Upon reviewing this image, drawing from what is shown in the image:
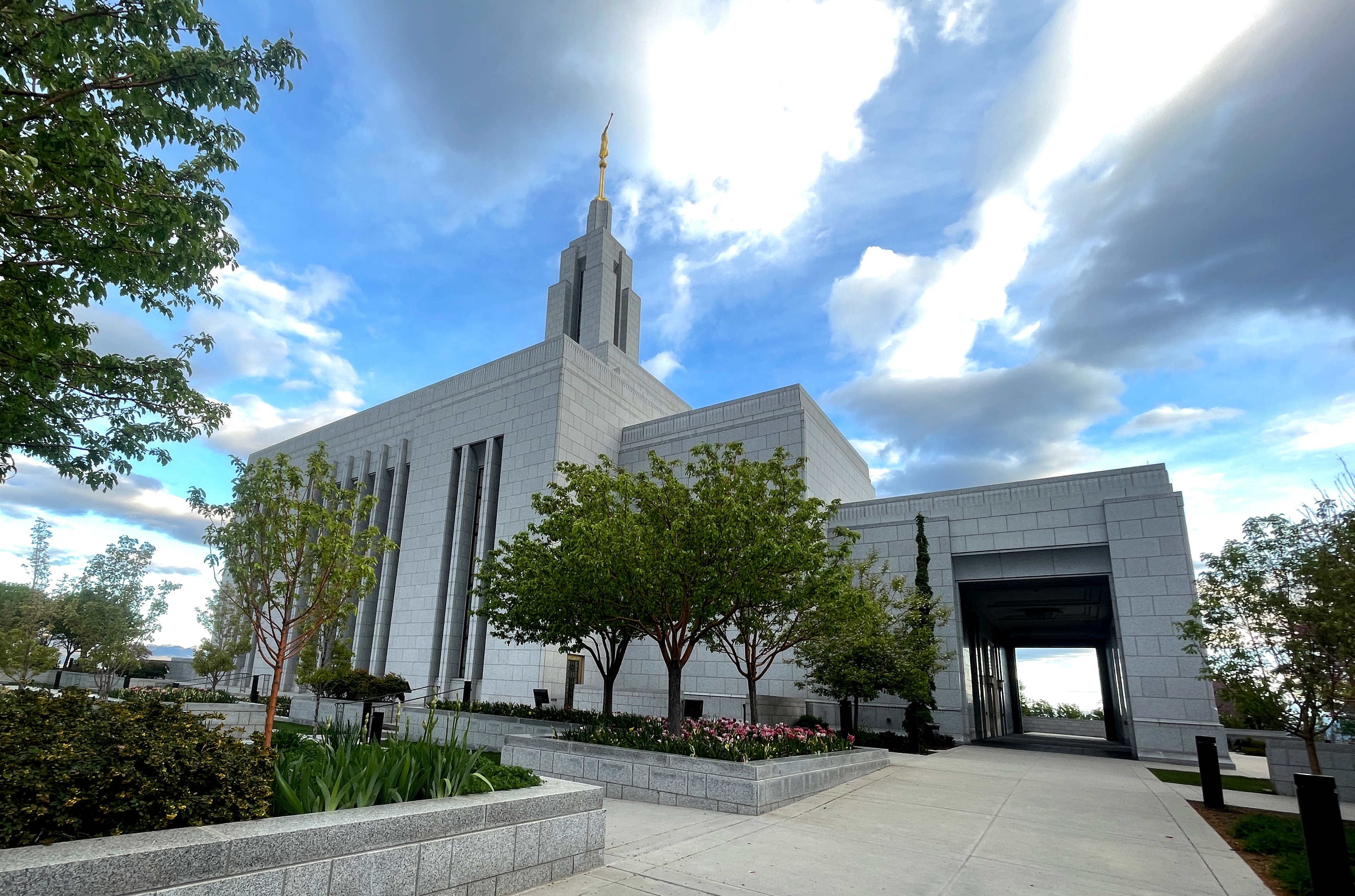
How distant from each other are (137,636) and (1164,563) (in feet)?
149

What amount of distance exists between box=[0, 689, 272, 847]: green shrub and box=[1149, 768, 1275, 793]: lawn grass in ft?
60.2

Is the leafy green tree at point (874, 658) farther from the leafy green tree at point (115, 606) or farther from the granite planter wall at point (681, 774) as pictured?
the leafy green tree at point (115, 606)

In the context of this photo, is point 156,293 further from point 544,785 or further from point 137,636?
point 137,636

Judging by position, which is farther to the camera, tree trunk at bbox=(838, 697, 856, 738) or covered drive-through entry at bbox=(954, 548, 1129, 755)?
covered drive-through entry at bbox=(954, 548, 1129, 755)

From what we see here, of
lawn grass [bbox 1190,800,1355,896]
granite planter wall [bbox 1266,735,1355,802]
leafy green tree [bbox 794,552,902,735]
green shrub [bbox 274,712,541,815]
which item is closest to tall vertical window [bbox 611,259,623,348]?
leafy green tree [bbox 794,552,902,735]

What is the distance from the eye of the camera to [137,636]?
35312 mm

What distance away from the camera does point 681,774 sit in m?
10.5

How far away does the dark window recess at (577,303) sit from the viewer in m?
42.3

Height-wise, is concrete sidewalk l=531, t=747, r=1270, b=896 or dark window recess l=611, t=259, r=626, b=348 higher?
dark window recess l=611, t=259, r=626, b=348

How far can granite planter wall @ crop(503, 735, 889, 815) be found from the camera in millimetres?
10016

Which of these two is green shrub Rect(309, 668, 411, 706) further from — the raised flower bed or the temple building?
the raised flower bed

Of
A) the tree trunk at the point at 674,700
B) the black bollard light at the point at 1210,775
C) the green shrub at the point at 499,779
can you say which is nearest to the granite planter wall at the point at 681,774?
the tree trunk at the point at 674,700

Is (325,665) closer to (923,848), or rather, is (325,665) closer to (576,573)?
(576,573)

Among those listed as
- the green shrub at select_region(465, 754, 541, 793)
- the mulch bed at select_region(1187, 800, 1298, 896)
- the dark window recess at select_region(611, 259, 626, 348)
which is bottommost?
the mulch bed at select_region(1187, 800, 1298, 896)
